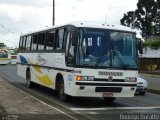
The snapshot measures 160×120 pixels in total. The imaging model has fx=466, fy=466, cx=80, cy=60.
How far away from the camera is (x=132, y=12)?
4592 inches

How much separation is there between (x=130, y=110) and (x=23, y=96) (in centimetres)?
516

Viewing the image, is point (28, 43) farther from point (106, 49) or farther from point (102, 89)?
point (102, 89)

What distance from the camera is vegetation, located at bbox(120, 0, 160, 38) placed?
110875mm

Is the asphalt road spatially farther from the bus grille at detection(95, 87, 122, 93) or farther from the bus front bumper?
the bus grille at detection(95, 87, 122, 93)

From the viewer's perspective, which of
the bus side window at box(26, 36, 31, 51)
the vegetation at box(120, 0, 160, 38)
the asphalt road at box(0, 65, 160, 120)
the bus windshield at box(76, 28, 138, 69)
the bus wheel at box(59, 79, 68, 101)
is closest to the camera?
the asphalt road at box(0, 65, 160, 120)

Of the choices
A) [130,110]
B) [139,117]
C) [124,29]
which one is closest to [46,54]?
[124,29]

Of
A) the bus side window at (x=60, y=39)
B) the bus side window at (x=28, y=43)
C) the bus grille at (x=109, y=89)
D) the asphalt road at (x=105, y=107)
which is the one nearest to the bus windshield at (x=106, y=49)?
the bus grille at (x=109, y=89)

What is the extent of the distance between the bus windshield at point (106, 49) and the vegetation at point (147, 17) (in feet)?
304

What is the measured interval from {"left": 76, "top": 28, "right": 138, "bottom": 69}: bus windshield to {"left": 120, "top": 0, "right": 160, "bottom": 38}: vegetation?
92602mm

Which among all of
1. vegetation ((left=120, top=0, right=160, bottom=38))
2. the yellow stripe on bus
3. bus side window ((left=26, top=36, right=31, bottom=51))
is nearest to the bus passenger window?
the yellow stripe on bus

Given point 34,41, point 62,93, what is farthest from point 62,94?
point 34,41

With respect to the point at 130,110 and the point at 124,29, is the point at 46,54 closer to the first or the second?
the point at 124,29

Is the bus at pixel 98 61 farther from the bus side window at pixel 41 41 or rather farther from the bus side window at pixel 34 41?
the bus side window at pixel 34 41

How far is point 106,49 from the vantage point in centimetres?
Answer: 1667
